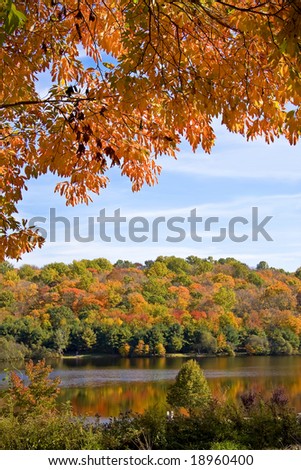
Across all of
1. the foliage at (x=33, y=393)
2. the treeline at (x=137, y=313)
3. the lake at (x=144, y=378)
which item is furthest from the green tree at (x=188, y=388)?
the treeline at (x=137, y=313)

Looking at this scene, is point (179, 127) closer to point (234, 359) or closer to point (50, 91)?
point (50, 91)

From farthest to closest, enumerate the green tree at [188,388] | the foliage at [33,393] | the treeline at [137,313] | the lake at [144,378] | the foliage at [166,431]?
the treeline at [137,313] → the lake at [144,378] → the green tree at [188,388] → the foliage at [33,393] → the foliage at [166,431]

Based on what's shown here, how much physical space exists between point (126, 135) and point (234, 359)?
34932 mm

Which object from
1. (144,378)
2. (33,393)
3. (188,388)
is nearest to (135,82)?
(33,393)

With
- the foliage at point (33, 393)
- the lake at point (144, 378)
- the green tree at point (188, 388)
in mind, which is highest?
the foliage at point (33, 393)

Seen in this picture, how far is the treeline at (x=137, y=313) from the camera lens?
1411 inches

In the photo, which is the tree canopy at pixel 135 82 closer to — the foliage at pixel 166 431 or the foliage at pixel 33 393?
the foliage at pixel 166 431

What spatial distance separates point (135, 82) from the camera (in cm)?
305

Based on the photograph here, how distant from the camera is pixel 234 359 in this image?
122 ft

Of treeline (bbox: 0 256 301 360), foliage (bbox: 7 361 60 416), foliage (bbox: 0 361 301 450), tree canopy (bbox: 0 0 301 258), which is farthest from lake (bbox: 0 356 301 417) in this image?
tree canopy (bbox: 0 0 301 258)

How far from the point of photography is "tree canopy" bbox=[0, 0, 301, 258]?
2891 mm

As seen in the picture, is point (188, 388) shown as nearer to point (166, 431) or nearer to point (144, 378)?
point (166, 431)

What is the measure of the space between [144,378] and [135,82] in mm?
26783

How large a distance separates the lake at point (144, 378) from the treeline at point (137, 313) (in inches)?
45.1
